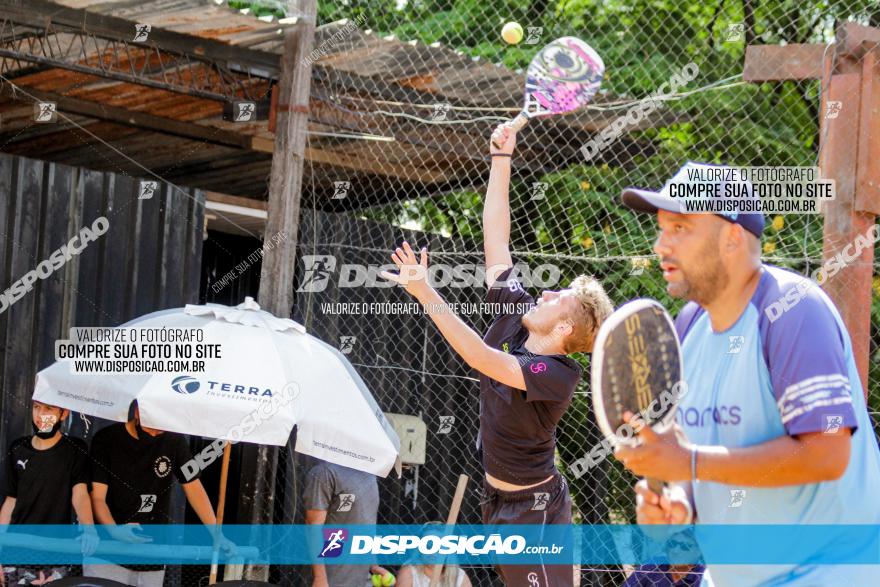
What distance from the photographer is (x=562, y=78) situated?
21.6 feet

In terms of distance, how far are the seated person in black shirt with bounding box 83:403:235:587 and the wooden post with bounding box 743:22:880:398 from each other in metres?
4.53

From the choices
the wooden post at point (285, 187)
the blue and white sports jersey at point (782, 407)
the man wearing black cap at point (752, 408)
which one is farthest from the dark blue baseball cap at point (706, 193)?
the wooden post at point (285, 187)

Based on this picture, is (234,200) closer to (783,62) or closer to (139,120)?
(139,120)

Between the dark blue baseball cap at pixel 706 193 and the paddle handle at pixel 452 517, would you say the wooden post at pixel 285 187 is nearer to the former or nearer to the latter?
the paddle handle at pixel 452 517

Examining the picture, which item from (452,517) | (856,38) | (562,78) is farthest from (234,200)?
(856,38)

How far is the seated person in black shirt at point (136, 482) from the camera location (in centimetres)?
779

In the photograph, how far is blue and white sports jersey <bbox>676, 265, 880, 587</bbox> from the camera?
111 inches

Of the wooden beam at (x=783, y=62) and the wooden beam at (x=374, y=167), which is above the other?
the wooden beam at (x=783, y=62)

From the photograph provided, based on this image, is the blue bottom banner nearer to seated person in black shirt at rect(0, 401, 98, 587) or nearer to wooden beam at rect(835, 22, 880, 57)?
seated person in black shirt at rect(0, 401, 98, 587)

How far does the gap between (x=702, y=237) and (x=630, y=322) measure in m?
0.39

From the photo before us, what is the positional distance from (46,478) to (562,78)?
170 inches

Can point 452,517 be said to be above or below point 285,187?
below

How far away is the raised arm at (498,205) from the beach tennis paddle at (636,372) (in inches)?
108

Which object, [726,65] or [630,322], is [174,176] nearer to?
[726,65]
